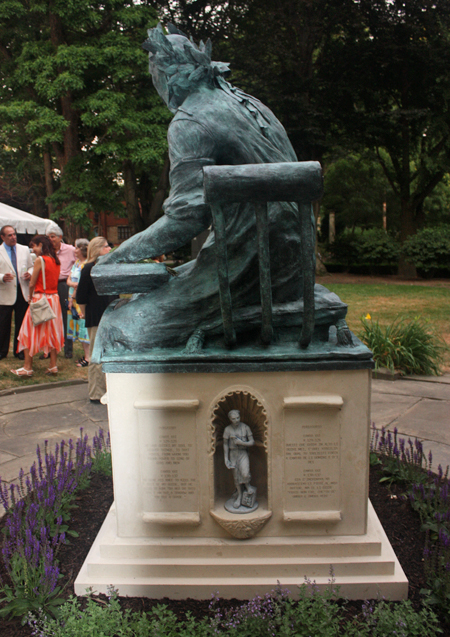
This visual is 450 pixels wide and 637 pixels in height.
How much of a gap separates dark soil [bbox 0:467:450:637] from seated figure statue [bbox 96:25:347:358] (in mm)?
1181

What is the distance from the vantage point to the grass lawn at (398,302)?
10000 mm

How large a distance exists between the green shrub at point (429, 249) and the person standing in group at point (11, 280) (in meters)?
14.0

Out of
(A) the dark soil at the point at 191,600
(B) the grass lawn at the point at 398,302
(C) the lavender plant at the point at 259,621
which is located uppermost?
(C) the lavender plant at the point at 259,621

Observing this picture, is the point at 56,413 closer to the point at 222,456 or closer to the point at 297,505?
the point at 222,456

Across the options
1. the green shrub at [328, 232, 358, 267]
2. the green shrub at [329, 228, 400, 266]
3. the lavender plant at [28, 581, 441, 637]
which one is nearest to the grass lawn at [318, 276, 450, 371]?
the green shrub at [329, 228, 400, 266]

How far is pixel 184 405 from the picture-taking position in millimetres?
2561

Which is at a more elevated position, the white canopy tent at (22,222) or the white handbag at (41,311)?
the white canopy tent at (22,222)

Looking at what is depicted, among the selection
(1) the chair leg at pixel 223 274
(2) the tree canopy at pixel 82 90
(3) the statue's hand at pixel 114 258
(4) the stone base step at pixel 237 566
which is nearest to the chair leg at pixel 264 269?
(1) the chair leg at pixel 223 274

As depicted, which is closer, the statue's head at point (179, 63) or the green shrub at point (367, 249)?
the statue's head at point (179, 63)

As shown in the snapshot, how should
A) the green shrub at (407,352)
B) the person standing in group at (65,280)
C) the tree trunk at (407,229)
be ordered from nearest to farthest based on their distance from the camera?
1. the green shrub at (407,352)
2. the person standing in group at (65,280)
3. the tree trunk at (407,229)

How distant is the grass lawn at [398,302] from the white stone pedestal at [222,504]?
4.66 meters

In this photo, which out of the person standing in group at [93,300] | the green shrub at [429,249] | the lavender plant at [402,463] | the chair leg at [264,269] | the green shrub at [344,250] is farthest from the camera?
the green shrub at [344,250]

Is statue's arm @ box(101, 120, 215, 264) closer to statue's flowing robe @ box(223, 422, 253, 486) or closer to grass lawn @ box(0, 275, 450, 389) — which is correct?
statue's flowing robe @ box(223, 422, 253, 486)

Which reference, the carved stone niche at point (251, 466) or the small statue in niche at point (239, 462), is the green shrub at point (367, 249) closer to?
the carved stone niche at point (251, 466)
